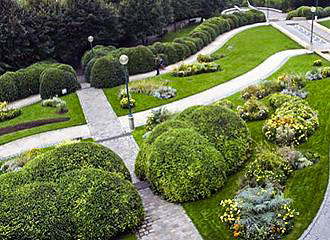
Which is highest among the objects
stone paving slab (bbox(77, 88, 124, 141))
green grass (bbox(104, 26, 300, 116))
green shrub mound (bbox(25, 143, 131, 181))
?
green shrub mound (bbox(25, 143, 131, 181))

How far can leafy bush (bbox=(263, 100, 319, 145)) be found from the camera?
1476 cm

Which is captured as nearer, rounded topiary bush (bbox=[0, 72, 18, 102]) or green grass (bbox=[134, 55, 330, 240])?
green grass (bbox=[134, 55, 330, 240])

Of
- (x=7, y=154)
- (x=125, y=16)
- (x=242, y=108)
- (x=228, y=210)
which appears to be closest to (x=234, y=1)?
(x=125, y=16)

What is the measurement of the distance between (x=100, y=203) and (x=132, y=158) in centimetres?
548

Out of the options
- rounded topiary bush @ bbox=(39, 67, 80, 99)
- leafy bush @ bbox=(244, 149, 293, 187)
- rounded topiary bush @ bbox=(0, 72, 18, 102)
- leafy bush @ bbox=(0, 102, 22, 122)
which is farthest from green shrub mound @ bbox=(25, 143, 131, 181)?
rounded topiary bush @ bbox=(0, 72, 18, 102)

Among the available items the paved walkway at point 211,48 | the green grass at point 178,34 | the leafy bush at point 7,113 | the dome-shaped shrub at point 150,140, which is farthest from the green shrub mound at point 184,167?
the green grass at point 178,34

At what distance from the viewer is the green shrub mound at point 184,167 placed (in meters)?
12.0

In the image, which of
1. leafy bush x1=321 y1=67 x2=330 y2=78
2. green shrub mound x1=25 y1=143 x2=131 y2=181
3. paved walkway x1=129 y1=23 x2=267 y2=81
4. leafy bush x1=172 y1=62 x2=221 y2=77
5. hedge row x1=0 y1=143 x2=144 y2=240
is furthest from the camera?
paved walkway x1=129 y1=23 x2=267 y2=81

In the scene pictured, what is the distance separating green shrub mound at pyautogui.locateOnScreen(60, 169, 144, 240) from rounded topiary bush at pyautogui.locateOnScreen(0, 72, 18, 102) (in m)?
15.7

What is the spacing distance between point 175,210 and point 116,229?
2049 millimetres

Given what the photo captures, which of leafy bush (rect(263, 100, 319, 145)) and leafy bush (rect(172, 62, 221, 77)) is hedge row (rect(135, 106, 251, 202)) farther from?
leafy bush (rect(172, 62, 221, 77))

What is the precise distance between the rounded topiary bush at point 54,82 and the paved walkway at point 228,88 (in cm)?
638

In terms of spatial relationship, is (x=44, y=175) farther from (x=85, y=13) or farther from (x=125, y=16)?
(x=125, y=16)

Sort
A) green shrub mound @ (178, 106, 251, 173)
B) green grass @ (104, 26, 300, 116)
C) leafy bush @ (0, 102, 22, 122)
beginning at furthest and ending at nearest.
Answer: green grass @ (104, 26, 300, 116)
leafy bush @ (0, 102, 22, 122)
green shrub mound @ (178, 106, 251, 173)
